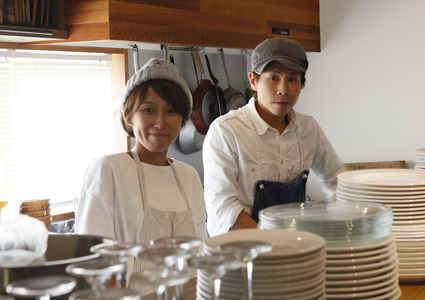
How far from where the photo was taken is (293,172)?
203 cm

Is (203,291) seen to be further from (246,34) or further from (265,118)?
(246,34)

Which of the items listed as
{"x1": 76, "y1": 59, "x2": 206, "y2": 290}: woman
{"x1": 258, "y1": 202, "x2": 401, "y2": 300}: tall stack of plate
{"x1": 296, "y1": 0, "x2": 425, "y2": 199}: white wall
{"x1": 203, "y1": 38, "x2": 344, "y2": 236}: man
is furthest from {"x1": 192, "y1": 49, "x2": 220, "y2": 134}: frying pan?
{"x1": 258, "y1": 202, "x2": 401, "y2": 300}: tall stack of plate

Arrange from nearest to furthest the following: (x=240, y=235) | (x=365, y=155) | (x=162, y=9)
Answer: (x=240, y=235) < (x=162, y=9) < (x=365, y=155)

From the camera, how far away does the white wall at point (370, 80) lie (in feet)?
9.70

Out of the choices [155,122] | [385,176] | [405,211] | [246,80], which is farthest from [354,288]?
[246,80]

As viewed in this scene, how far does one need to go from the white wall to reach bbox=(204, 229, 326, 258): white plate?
7.39 feet

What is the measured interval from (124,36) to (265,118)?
1.97ft

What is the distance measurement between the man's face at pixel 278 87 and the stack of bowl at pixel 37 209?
3.29 ft

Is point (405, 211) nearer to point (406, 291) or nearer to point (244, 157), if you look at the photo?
point (406, 291)

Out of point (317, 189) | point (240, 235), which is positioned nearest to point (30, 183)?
point (317, 189)

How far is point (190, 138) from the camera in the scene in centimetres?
305

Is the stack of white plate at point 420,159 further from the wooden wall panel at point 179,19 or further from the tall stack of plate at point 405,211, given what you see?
the wooden wall panel at point 179,19

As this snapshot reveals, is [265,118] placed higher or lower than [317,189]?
higher

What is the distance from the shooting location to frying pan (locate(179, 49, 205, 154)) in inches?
120
